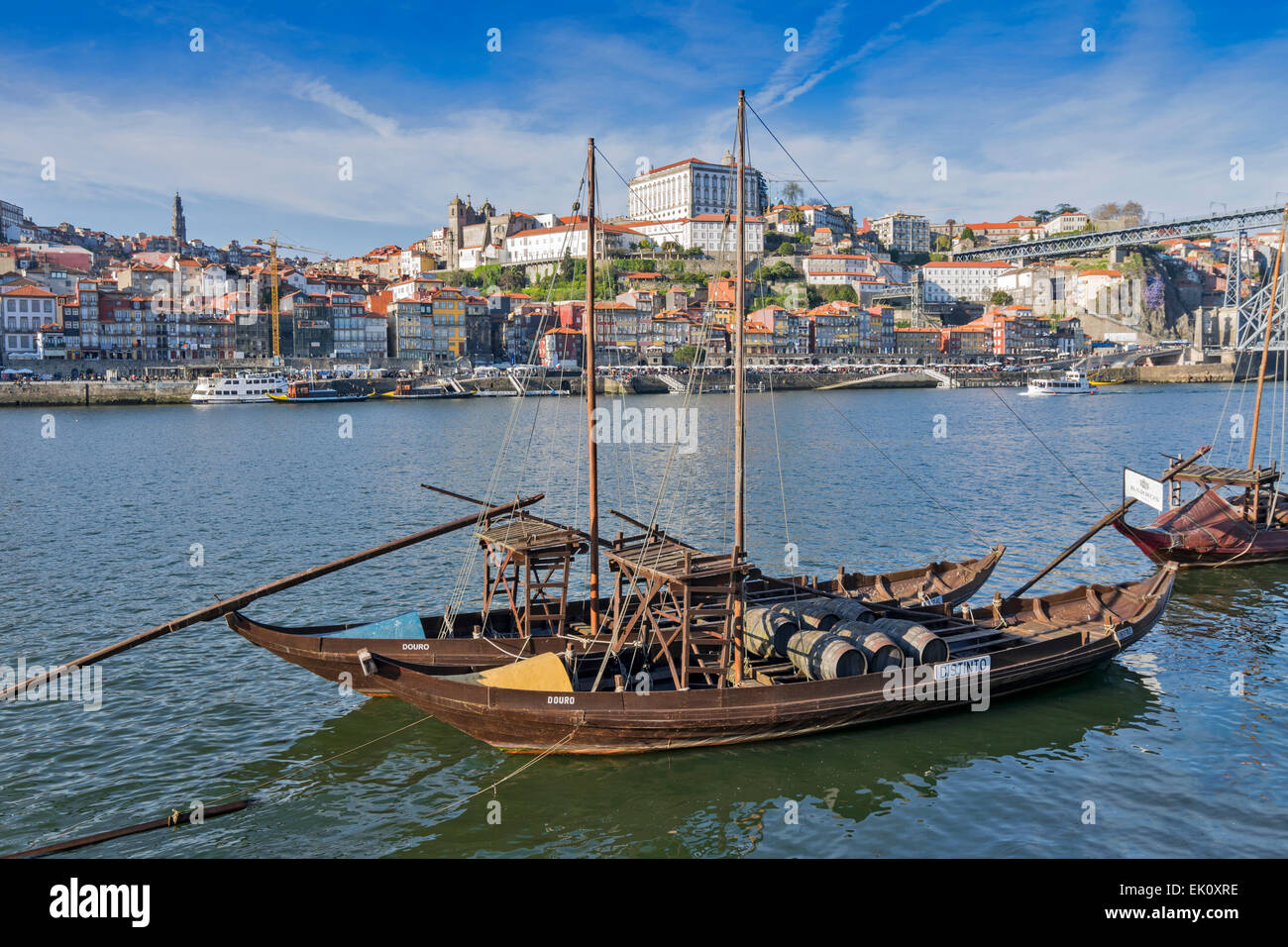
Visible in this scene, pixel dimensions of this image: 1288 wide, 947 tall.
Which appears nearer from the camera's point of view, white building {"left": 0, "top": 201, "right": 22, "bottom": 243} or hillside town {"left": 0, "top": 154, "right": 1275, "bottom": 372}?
hillside town {"left": 0, "top": 154, "right": 1275, "bottom": 372}

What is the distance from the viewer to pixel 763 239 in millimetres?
162625

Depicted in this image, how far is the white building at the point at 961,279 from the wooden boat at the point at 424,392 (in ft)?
307

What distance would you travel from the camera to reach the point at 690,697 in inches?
499

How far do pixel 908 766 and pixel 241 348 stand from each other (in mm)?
124764

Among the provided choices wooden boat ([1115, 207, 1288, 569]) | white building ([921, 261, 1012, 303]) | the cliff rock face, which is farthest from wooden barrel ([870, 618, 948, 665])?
the cliff rock face

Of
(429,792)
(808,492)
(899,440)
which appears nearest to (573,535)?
(429,792)

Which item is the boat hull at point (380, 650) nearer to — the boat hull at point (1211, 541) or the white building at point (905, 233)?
the boat hull at point (1211, 541)

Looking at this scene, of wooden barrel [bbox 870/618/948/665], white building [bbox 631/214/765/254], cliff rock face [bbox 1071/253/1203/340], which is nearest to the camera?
wooden barrel [bbox 870/618/948/665]

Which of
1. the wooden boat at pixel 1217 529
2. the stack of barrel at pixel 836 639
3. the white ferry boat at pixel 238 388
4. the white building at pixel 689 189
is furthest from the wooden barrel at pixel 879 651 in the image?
the white building at pixel 689 189

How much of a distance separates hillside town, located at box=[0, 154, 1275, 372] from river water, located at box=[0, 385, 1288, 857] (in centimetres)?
6043

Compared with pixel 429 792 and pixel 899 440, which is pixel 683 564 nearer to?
pixel 429 792

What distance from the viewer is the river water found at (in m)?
11.0

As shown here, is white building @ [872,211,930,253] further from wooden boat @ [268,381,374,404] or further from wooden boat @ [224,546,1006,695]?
wooden boat @ [224,546,1006,695]

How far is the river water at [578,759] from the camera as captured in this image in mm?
11016
